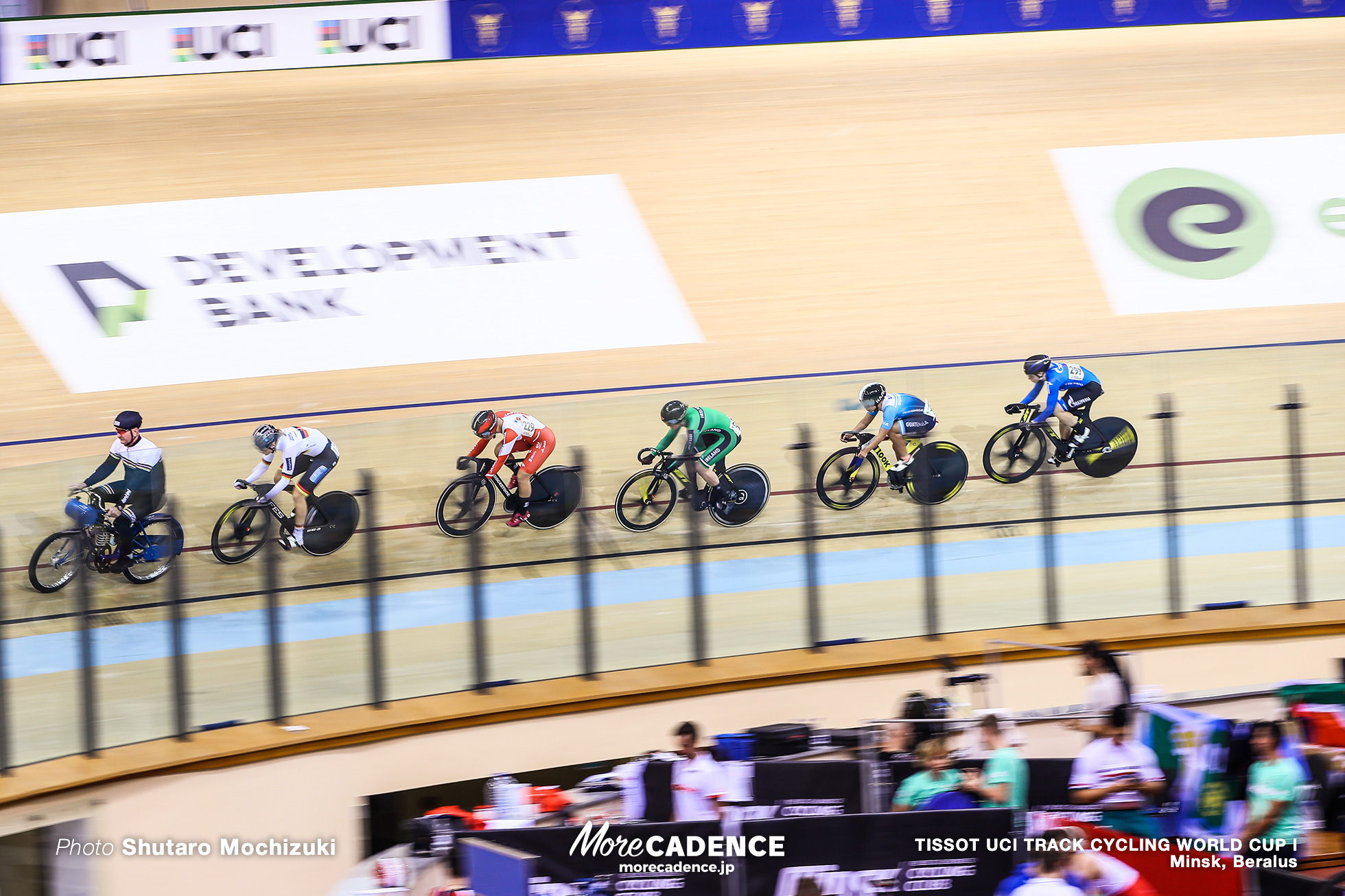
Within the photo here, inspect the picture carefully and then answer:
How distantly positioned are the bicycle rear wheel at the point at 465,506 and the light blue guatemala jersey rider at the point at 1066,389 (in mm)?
3111

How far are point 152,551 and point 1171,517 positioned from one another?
5.26 meters

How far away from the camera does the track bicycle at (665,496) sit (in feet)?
21.8

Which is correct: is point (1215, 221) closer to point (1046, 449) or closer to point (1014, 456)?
point (1046, 449)

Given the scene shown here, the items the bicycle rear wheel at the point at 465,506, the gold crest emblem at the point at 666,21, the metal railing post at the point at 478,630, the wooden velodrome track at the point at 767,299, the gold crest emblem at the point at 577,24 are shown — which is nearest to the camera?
the metal railing post at the point at 478,630

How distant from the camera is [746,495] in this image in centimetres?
680

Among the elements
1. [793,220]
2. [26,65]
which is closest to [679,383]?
[793,220]

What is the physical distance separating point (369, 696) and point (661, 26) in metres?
8.69

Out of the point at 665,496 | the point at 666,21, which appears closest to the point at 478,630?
the point at 665,496

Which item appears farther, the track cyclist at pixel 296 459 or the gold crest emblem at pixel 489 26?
the gold crest emblem at pixel 489 26

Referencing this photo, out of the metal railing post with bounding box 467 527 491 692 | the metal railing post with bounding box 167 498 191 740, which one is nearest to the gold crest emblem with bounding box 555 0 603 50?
the metal railing post with bounding box 467 527 491 692

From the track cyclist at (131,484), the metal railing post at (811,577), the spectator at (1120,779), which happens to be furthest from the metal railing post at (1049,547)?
the track cyclist at (131,484)

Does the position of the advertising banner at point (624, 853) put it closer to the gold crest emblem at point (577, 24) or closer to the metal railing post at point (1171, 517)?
the metal railing post at point (1171, 517)

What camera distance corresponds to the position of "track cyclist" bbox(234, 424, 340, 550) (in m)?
6.37

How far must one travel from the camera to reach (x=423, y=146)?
1205cm
